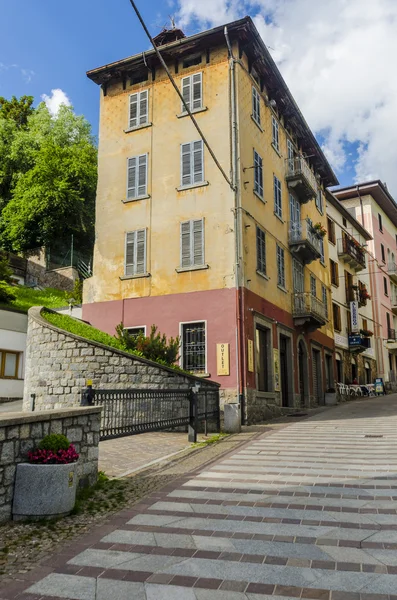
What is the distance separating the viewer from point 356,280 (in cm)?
3659

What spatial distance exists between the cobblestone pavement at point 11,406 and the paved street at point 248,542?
1123 centimetres

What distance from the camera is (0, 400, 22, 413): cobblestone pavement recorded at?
17.4 meters

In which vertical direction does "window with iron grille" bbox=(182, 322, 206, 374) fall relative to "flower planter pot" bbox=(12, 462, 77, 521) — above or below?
above

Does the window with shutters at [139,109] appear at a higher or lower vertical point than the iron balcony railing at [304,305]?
higher

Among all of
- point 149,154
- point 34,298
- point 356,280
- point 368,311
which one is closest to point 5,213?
point 34,298

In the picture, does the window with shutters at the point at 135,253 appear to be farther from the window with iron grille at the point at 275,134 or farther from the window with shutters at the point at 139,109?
the window with iron grille at the point at 275,134

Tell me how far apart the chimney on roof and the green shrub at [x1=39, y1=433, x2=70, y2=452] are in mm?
19692

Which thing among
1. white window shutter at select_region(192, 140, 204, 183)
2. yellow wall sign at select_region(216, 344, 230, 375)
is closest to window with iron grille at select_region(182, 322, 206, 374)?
yellow wall sign at select_region(216, 344, 230, 375)

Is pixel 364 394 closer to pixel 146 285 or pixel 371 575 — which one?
pixel 146 285

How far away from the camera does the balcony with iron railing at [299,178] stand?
23.8 meters

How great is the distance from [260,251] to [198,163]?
3.99 metres

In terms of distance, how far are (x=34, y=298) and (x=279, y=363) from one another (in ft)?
47.2

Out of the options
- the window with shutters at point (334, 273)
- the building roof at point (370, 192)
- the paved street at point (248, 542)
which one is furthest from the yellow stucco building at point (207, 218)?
the building roof at point (370, 192)

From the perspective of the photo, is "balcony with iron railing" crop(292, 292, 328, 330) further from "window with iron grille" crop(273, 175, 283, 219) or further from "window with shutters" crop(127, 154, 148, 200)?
"window with shutters" crop(127, 154, 148, 200)
